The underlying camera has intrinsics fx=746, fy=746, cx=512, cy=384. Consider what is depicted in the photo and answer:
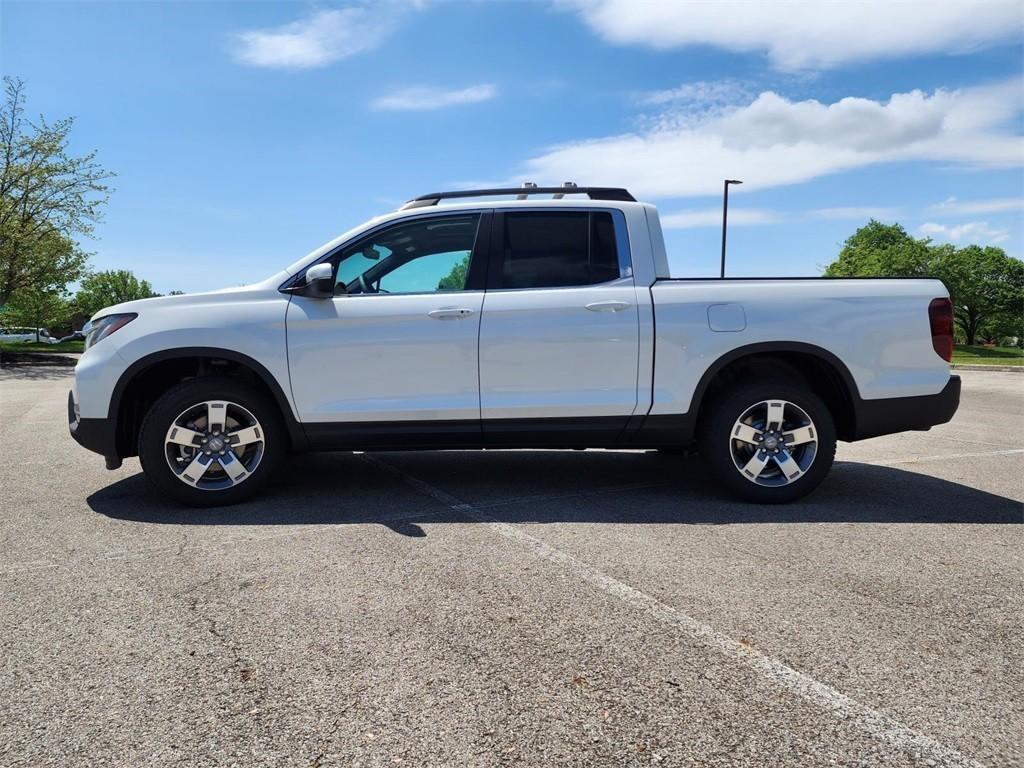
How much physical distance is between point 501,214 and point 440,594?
278 centimetres

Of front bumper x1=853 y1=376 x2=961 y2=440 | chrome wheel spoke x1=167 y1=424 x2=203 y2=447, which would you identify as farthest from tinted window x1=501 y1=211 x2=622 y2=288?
chrome wheel spoke x1=167 y1=424 x2=203 y2=447

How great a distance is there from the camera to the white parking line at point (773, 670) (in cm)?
207

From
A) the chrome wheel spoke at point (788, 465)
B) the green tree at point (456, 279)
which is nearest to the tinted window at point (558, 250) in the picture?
the green tree at point (456, 279)

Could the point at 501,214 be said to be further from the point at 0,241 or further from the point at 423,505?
the point at 0,241

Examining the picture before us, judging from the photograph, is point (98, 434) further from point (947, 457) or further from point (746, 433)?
point (947, 457)

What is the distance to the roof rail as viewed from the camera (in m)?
5.15

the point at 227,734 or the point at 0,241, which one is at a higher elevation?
the point at 0,241

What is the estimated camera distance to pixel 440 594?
318 centimetres

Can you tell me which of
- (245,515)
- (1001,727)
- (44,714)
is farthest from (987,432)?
(44,714)

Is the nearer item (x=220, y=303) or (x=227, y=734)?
(x=227, y=734)

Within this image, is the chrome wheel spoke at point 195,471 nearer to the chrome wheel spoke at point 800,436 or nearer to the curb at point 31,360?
the chrome wheel spoke at point 800,436

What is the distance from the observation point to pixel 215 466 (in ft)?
15.5

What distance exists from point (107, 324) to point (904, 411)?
5.23 m

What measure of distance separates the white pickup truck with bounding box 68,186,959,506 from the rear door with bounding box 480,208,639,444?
0.04 feet
